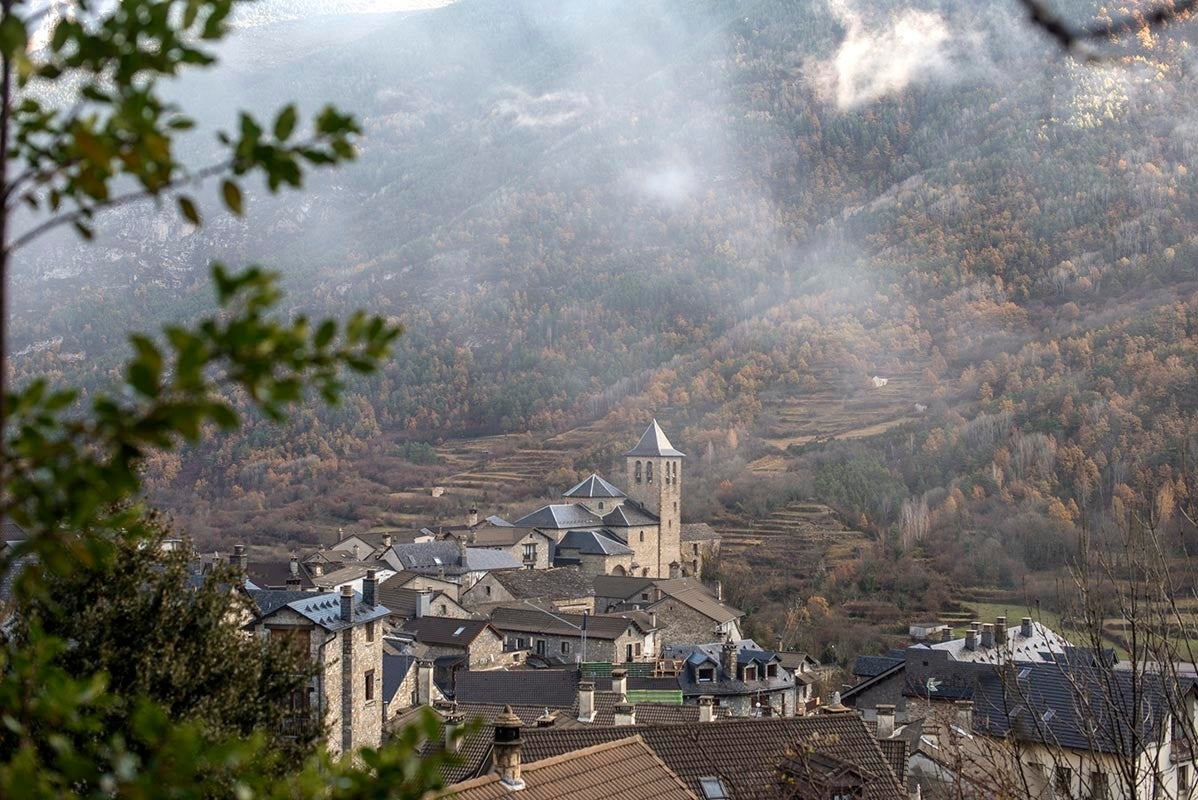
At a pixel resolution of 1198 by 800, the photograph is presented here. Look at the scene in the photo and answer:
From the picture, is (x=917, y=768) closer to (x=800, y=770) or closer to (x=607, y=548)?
(x=800, y=770)

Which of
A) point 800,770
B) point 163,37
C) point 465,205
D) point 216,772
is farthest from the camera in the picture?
point 465,205

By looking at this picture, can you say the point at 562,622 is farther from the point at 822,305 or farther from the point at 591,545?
the point at 822,305

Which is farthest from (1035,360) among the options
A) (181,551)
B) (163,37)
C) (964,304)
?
(163,37)

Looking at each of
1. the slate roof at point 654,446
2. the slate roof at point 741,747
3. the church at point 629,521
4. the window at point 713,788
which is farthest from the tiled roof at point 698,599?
the window at point 713,788

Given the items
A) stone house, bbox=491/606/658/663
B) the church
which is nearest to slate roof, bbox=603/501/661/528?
the church

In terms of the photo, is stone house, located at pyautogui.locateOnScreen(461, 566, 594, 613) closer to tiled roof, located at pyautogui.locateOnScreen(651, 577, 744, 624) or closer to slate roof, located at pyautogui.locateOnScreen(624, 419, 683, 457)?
tiled roof, located at pyautogui.locateOnScreen(651, 577, 744, 624)

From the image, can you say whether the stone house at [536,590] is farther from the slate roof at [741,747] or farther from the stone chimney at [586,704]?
the slate roof at [741,747]
